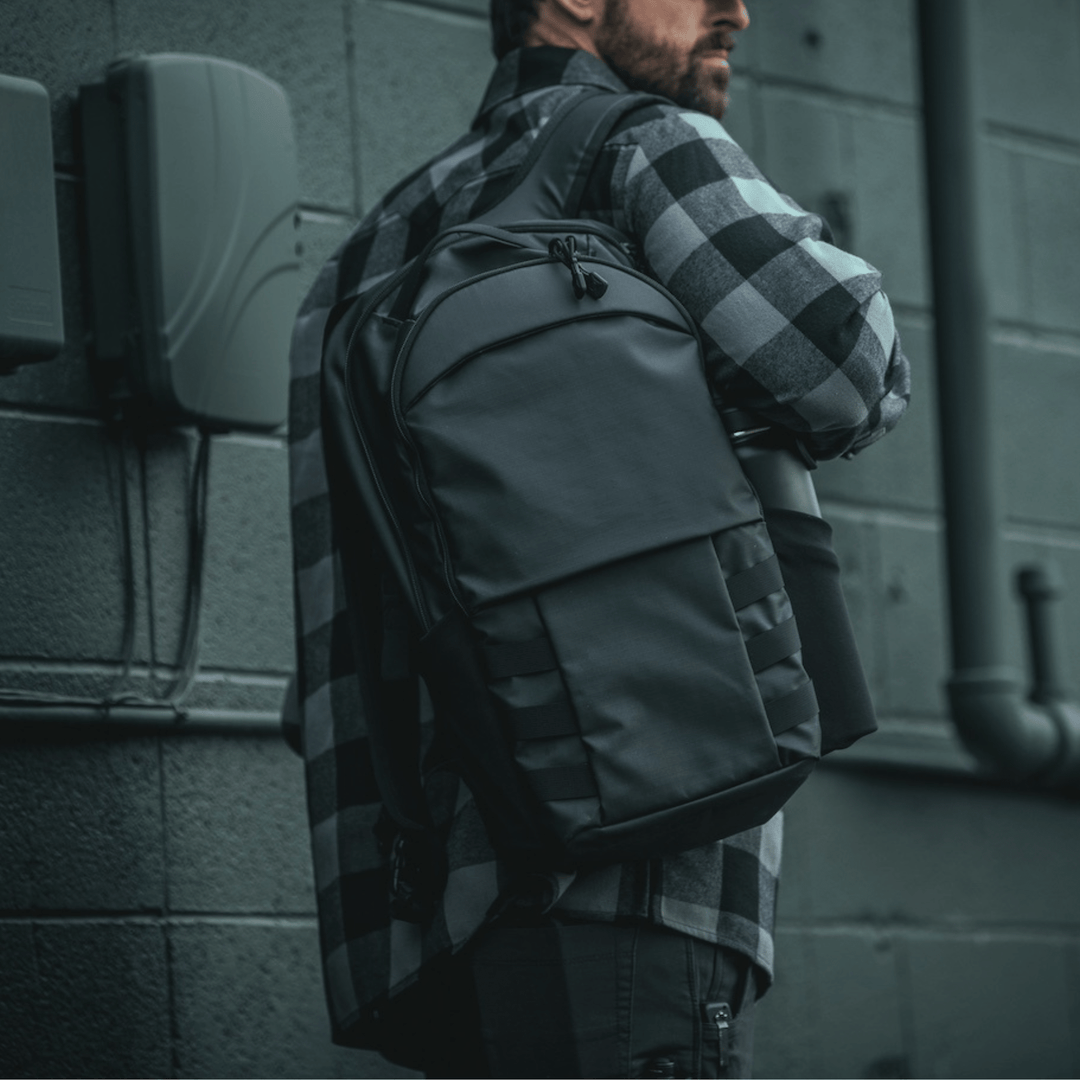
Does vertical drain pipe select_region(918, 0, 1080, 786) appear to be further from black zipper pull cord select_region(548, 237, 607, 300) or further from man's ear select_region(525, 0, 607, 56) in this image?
black zipper pull cord select_region(548, 237, 607, 300)

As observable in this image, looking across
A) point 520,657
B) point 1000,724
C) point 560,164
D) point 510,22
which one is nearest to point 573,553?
point 520,657

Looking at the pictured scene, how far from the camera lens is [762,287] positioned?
1.66 metres

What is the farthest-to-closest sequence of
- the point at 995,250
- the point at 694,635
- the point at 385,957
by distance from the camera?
the point at 995,250 → the point at 385,957 → the point at 694,635

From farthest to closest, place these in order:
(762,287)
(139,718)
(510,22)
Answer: (139,718), (510,22), (762,287)

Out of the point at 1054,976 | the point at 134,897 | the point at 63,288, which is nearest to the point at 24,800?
the point at 134,897

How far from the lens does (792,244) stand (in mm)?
1673

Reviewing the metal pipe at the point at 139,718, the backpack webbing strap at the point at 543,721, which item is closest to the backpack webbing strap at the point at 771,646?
the backpack webbing strap at the point at 543,721

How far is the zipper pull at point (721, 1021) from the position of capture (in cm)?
164

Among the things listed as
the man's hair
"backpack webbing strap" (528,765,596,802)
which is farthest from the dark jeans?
the man's hair

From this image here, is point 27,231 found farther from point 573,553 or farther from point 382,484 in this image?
point 573,553

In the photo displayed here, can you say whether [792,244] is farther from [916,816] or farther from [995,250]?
[995,250]

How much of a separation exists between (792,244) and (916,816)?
2.05 m

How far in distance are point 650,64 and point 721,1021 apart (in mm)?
1056

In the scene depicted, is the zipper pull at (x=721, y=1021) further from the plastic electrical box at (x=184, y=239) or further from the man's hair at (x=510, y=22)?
the plastic electrical box at (x=184, y=239)
